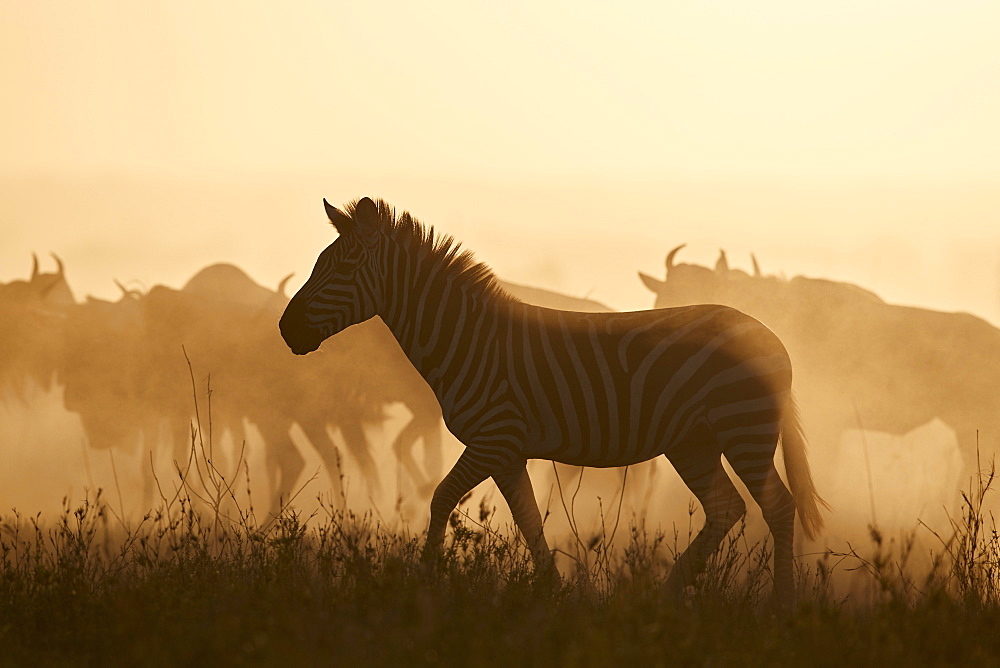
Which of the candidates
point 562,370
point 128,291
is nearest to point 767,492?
point 562,370

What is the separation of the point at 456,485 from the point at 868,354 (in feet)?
13.1

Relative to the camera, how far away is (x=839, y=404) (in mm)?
7832

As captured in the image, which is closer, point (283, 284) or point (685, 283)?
point (685, 283)

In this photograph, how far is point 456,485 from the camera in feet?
18.5

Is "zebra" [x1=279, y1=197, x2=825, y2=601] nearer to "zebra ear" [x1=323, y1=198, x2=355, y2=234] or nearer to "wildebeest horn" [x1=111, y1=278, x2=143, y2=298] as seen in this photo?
"zebra ear" [x1=323, y1=198, x2=355, y2=234]

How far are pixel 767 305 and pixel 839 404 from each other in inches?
38.0

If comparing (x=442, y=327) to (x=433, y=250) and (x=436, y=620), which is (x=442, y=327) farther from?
(x=436, y=620)

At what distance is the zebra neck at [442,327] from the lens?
19.6 feet

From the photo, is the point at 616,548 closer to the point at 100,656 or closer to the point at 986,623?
the point at 986,623

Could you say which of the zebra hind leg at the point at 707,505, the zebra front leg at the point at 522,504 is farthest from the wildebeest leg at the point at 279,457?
the zebra hind leg at the point at 707,505

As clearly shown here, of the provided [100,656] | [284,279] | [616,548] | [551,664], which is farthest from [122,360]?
[551,664]

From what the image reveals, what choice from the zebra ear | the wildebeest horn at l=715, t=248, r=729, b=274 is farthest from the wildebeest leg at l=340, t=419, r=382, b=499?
the wildebeest horn at l=715, t=248, r=729, b=274

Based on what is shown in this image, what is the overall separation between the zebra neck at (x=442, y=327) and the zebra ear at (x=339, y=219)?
19.5 inches

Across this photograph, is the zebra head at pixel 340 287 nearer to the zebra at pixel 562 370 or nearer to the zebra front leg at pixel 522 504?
the zebra at pixel 562 370
